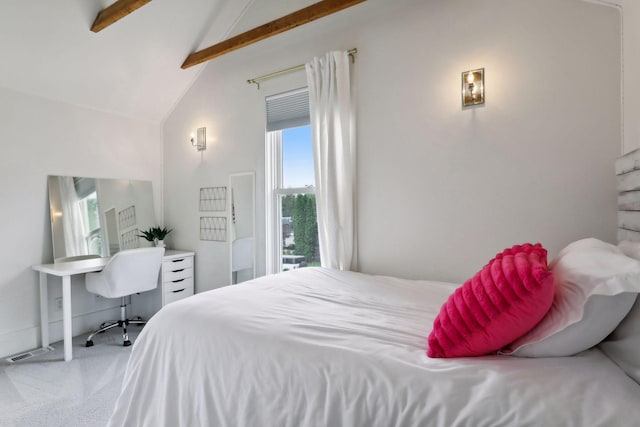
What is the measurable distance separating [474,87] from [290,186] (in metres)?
1.71

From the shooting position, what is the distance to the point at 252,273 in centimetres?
330

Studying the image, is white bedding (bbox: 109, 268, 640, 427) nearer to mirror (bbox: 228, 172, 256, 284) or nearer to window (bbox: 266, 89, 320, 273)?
window (bbox: 266, 89, 320, 273)

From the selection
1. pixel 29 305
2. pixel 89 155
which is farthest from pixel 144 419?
pixel 89 155

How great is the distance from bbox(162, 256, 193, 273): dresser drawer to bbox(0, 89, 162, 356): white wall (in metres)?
0.83

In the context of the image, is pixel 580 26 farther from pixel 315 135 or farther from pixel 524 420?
pixel 524 420

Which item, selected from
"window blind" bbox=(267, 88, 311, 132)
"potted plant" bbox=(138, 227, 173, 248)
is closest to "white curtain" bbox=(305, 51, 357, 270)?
→ "window blind" bbox=(267, 88, 311, 132)

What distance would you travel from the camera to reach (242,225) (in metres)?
3.36

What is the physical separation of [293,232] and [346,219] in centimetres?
73

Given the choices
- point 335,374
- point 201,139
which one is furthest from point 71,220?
point 335,374

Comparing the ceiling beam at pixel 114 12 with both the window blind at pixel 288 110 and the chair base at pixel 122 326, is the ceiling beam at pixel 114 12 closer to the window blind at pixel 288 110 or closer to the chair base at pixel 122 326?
the window blind at pixel 288 110

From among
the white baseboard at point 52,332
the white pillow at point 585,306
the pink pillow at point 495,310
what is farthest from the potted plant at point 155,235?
the white pillow at point 585,306

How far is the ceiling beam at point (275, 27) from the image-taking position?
249 cm

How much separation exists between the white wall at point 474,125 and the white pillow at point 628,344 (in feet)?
3.66

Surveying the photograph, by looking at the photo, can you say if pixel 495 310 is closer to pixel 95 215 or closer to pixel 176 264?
pixel 176 264
